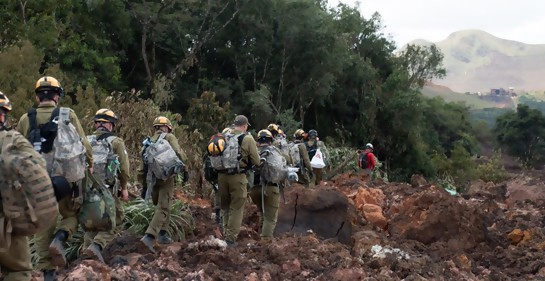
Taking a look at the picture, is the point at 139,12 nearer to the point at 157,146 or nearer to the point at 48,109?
the point at 157,146

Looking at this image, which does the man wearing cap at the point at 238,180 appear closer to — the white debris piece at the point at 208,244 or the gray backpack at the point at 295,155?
the white debris piece at the point at 208,244

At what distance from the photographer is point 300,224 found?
11.0 m

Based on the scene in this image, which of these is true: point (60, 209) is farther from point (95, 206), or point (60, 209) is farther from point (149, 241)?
point (149, 241)

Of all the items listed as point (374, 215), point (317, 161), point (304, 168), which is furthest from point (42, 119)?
point (317, 161)

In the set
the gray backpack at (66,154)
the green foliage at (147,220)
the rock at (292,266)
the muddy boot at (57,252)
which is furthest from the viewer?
the green foliage at (147,220)

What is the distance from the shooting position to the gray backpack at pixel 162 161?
27.4 ft

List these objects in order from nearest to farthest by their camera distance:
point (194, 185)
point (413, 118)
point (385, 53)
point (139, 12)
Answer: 1. point (194, 185)
2. point (139, 12)
3. point (413, 118)
4. point (385, 53)

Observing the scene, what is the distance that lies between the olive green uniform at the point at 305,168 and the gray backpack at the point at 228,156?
5055mm

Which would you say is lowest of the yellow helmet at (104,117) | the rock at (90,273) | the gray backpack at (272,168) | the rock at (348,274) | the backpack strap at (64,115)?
the rock at (348,274)

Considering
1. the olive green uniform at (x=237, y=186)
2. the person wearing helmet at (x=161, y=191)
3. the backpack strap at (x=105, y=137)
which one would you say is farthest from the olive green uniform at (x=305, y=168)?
the backpack strap at (x=105, y=137)

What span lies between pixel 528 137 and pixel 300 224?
165 ft

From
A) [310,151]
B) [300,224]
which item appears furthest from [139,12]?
[300,224]

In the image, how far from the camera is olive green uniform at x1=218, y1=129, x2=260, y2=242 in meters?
8.86

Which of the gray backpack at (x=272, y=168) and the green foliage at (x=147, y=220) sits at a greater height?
the gray backpack at (x=272, y=168)
